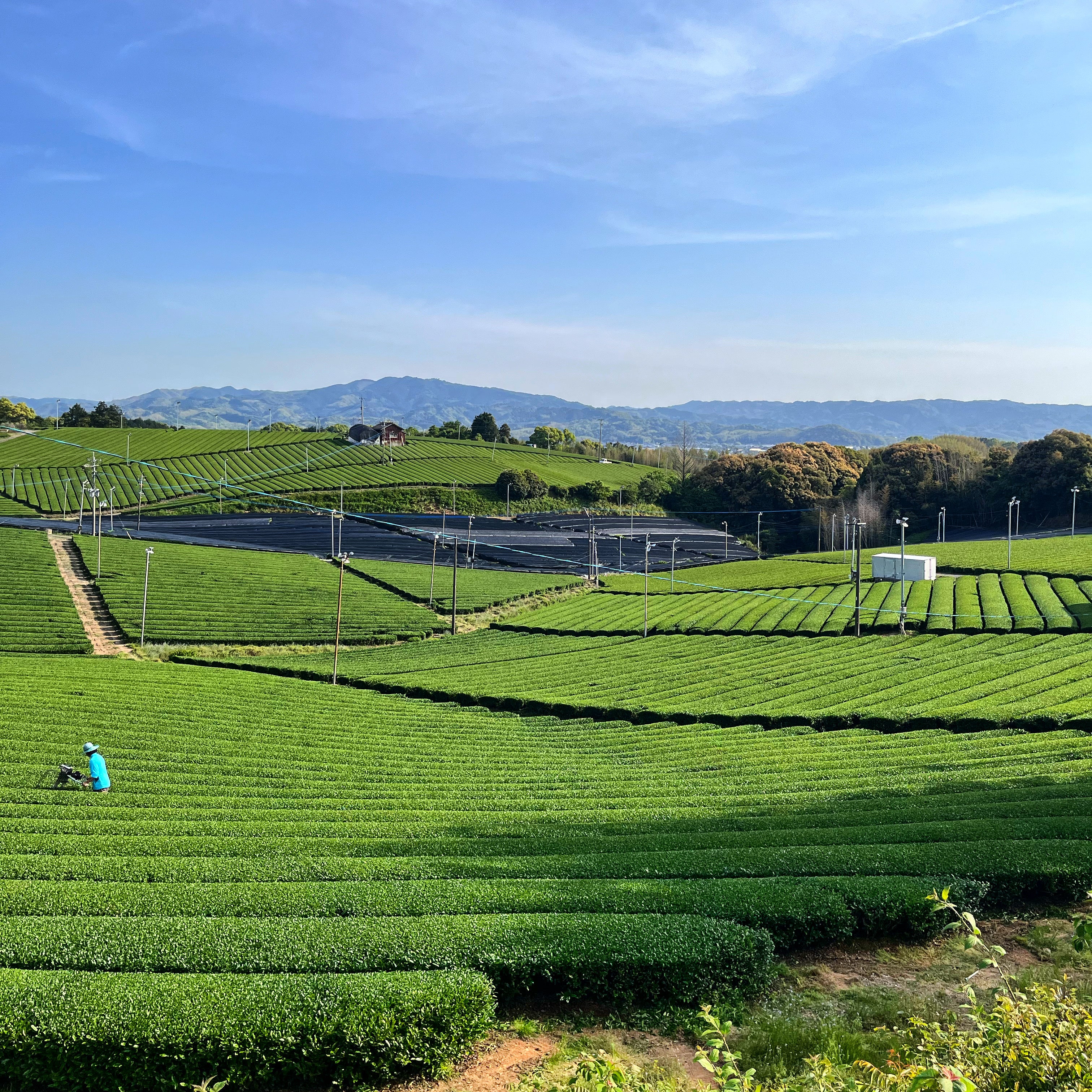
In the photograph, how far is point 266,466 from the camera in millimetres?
131000

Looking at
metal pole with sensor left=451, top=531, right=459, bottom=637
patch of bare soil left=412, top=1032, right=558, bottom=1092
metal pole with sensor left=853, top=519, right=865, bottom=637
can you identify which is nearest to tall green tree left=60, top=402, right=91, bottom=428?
metal pole with sensor left=451, top=531, right=459, bottom=637

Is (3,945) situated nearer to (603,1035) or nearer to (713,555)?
(603,1035)

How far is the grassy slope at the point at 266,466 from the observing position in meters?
112

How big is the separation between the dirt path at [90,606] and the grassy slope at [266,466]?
29676 millimetres

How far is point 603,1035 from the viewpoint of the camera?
995 cm

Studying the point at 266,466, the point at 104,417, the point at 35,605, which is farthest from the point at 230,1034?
the point at 104,417

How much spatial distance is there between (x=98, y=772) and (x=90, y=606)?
43.9 metres

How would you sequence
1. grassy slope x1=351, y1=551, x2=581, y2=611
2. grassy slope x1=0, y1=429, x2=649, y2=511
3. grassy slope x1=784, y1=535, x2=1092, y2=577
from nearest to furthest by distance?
grassy slope x1=784, y1=535, x2=1092, y2=577
grassy slope x1=351, y1=551, x2=581, y2=611
grassy slope x1=0, y1=429, x2=649, y2=511

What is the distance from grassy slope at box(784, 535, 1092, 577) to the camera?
228 ft

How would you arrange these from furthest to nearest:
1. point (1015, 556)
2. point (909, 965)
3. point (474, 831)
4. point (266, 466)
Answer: point (266, 466) → point (1015, 556) → point (474, 831) → point (909, 965)

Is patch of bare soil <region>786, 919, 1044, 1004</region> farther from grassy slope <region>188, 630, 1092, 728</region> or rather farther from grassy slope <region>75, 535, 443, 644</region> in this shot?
grassy slope <region>75, 535, 443, 644</region>

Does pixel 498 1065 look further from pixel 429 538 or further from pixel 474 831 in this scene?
pixel 429 538

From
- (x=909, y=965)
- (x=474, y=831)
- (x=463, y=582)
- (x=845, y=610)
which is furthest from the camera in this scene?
(x=463, y=582)

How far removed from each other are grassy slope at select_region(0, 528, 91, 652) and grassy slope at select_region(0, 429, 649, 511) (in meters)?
31.7
